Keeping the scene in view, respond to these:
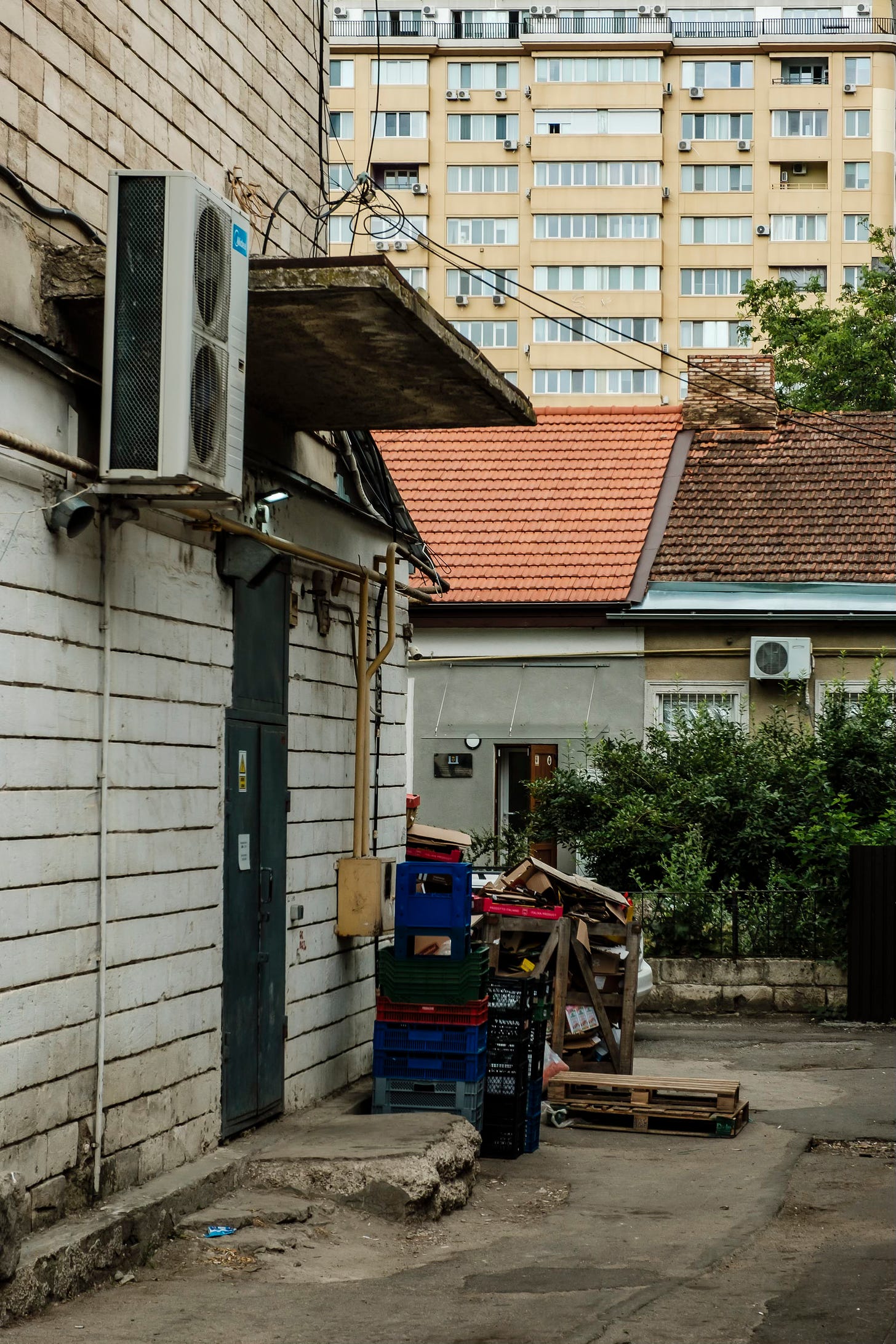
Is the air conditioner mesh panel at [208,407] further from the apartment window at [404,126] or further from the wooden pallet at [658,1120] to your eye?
the apartment window at [404,126]

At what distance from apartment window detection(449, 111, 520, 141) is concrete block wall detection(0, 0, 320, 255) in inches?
2462

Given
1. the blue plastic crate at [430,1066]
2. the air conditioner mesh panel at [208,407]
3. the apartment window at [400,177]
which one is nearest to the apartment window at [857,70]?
the apartment window at [400,177]

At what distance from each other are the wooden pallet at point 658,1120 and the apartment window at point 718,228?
64285 millimetres

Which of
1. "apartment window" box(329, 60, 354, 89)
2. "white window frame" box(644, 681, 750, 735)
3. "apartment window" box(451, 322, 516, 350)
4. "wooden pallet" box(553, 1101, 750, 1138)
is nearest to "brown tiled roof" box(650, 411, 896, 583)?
"white window frame" box(644, 681, 750, 735)

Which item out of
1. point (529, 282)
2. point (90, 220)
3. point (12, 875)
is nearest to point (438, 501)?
point (90, 220)

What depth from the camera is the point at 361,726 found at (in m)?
11.0

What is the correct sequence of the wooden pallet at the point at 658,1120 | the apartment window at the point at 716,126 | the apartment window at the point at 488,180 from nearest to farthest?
the wooden pallet at the point at 658,1120, the apartment window at the point at 488,180, the apartment window at the point at 716,126

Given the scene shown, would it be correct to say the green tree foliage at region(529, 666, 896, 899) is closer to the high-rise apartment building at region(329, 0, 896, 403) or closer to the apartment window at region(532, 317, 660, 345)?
the high-rise apartment building at region(329, 0, 896, 403)

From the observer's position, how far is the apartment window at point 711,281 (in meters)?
70.8

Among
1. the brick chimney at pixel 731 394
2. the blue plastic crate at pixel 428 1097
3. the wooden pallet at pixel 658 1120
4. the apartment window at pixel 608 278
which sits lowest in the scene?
the wooden pallet at pixel 658 1120

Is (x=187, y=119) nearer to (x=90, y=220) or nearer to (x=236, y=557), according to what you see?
(x=90, y=220)

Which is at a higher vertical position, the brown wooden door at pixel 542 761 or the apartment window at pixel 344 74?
the apartment window at pixel 344 74

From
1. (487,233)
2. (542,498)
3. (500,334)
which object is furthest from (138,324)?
(487,233)

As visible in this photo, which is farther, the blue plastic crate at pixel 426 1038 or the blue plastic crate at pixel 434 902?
the blue plastic crate at pixel 434 902
